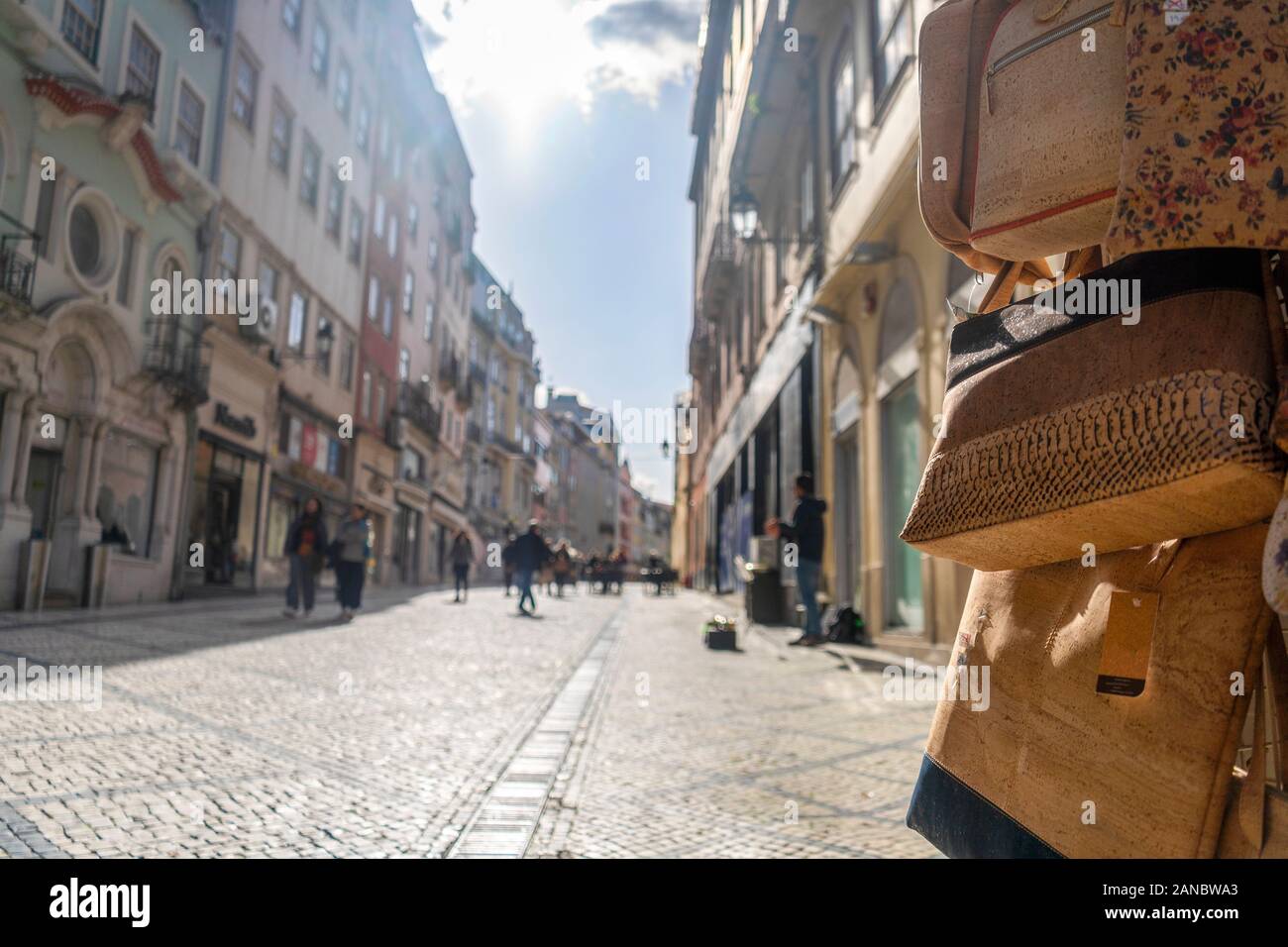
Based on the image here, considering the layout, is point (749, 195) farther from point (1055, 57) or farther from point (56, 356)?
point (1055, 57)

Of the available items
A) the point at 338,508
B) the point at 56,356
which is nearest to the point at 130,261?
the point at 56,356

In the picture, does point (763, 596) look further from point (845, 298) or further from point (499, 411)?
point (499, 411)

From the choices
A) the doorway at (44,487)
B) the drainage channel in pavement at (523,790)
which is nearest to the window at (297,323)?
the doorway at (44,487)

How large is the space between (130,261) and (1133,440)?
1690 cm

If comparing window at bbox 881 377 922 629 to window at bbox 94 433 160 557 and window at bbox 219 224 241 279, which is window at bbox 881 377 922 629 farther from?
window at bbox 219 224 241 279

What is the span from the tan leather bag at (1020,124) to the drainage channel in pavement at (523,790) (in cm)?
224

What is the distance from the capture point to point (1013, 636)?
1.18 m

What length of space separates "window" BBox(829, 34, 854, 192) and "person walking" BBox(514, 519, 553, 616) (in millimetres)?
8460

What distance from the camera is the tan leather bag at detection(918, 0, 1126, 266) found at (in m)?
1.09

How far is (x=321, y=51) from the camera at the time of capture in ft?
79.5

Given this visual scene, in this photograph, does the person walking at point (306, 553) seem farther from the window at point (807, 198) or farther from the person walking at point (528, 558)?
the window at point (807, 198)

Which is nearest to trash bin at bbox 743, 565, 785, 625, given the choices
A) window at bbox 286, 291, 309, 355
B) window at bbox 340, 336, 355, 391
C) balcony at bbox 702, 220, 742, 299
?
balcony at bbox 702, 220, 742, 299

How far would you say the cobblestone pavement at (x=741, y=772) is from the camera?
9.77 ft

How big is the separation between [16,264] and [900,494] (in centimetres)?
1128
